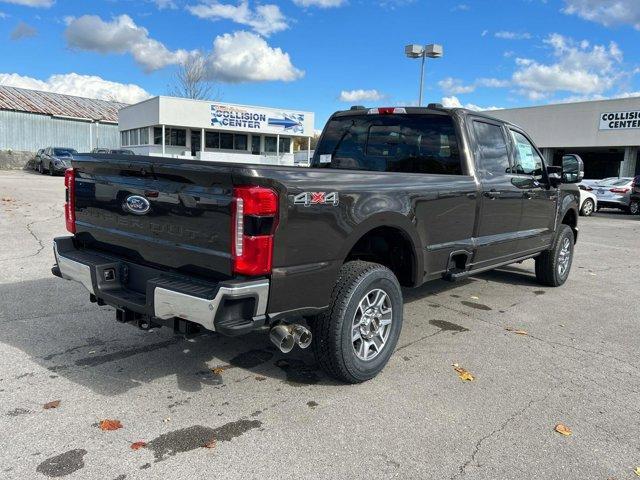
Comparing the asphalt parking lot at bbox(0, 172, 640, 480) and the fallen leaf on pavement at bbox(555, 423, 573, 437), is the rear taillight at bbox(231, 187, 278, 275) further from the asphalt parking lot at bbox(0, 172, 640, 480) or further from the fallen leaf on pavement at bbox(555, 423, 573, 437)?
the fallen leaf on pavement at bbox(555, 423, 573, 437)

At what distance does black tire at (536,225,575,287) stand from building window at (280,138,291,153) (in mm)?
35093

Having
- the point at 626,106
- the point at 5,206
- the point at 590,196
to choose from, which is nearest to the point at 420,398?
the point at 5,206

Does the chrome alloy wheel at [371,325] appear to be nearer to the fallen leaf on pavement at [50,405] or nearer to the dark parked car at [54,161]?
the fallen leaf on pavement at [50,405]

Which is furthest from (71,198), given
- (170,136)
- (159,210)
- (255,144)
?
(255,144)

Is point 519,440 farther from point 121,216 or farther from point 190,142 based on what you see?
point 190,142

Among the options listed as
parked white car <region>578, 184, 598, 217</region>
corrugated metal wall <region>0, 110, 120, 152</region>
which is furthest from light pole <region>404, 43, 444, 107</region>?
corrugated metal wall <region>0, 110, 120, 152</region>

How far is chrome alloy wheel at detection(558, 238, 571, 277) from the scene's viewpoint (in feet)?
23.1

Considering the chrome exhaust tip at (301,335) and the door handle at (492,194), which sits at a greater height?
the door handle at (492,194)

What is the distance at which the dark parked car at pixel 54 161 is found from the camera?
92.5 ft

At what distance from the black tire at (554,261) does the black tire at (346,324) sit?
3936 mm

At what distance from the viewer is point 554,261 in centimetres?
686

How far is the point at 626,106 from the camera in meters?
28.8

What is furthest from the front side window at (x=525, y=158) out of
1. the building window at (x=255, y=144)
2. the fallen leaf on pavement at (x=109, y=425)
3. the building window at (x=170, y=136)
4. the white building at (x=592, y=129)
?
the building window at (x=255, y=144)

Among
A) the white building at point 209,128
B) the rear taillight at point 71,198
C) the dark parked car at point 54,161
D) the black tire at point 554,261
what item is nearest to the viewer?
the rear taillight at point 71,198
